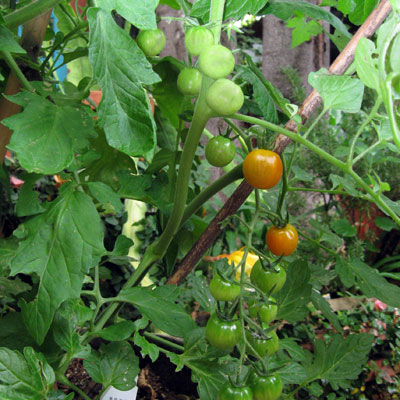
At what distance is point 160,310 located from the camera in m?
0.53

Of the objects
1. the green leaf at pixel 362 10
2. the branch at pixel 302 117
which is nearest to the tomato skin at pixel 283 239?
the branch at pixel 302 117

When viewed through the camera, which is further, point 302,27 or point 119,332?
point 302,27

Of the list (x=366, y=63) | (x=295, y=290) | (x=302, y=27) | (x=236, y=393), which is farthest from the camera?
(x=302, y=27)

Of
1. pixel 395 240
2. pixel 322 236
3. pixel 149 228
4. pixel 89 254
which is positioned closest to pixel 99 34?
pixel 89 254

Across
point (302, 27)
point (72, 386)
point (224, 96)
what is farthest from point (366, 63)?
point (302, 27)

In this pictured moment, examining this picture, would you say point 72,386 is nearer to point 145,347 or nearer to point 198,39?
point 145,347

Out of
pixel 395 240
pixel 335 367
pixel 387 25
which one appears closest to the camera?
pixel 387 25

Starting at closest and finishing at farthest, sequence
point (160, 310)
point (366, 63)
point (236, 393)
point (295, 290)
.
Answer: point (366, 63) → point (236, 393) → point (160, 310) → point (295, 290)

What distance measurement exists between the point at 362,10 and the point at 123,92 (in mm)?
359

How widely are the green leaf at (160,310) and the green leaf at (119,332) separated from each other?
0.08ft

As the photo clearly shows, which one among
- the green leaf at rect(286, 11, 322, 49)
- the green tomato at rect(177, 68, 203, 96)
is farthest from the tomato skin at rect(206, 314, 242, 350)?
the green leaf at rect(286, 11, 322, 49)

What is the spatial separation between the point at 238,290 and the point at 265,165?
14 centimetres

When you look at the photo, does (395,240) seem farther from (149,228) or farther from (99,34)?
(99,34)

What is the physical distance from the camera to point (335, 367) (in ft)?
2.25
